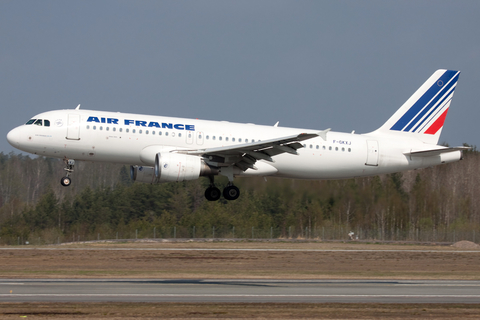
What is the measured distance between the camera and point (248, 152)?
3039 cm

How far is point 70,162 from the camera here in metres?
30.8

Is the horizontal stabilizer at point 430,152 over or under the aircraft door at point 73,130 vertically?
under

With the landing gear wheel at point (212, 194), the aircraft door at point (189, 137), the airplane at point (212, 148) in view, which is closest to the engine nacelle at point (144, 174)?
the airplane at point (212, 148)

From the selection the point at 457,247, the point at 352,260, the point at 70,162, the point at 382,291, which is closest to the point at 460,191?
the point at 457,247

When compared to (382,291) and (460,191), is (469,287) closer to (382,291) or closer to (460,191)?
(382,291)

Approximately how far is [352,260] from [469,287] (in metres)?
14.5

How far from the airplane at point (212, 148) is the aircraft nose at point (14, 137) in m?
0.06

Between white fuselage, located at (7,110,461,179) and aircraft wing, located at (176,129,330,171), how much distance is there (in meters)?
0.94

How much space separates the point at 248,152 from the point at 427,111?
1335cm

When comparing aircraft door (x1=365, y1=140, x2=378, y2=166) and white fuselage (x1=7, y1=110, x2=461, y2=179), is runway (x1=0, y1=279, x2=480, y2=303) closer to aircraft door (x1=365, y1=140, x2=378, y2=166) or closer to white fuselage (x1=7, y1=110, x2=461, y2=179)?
white fuselage (x1=7, y1=110, x2=461, y2=179)

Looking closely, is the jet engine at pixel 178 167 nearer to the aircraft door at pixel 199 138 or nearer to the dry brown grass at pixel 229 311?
the aircraft door at pixel 199 138

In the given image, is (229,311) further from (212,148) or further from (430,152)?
→ (430,152)

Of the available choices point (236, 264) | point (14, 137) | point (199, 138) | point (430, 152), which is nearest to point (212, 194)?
point (199, 138)

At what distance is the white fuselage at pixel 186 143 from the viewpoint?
30000 millimetres
